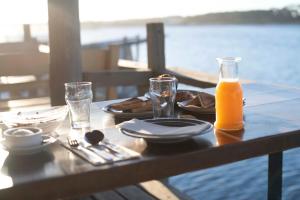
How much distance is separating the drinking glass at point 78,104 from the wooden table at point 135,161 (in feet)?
0.14

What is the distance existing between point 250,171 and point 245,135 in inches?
102

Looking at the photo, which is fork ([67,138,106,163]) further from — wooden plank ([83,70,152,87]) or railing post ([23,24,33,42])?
railing post ([23,24,33,42])

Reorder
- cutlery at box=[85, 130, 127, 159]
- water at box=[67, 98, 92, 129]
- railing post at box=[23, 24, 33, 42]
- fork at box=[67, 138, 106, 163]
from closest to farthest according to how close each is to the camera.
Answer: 1. fork at box=[67, 138, 106, 163]
2. cutlery at box=[85, 130, 127, 159]
3. water at box=[67, 98, 92, 129]
4. railing post at box=[23, 24, 33, 42]

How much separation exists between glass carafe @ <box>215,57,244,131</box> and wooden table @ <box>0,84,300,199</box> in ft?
0.15

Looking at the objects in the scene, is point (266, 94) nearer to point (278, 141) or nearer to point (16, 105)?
point (278, 141)

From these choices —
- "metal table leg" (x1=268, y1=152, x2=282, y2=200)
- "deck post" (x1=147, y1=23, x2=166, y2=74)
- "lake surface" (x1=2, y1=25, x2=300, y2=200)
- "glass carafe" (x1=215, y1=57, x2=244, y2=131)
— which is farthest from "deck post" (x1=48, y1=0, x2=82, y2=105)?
"glass carafe" (x1=215, y1=57, x2=244, y2=131)

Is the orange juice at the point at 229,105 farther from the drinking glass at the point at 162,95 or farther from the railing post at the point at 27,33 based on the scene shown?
the railing post at the point at 27,33

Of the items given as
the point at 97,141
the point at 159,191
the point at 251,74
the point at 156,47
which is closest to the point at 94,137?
the point at 97,141

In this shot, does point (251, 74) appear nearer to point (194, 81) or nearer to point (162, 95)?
point (194, 81)

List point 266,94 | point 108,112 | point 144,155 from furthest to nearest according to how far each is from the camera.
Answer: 1. point 266,94
2. point 108,112
3. point 144,155

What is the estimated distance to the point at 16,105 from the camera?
4.01 metres

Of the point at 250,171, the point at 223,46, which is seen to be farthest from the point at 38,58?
the point at 223,46

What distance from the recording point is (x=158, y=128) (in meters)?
1.45

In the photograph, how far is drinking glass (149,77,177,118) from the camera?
1.65 meters
